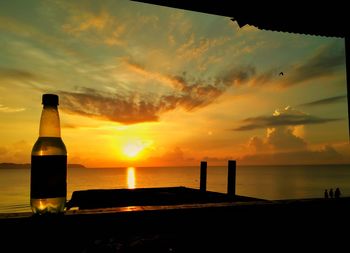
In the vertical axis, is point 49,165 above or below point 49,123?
below

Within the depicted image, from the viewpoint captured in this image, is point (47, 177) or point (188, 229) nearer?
point (47, 177)

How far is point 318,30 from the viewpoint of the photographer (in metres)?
3.41

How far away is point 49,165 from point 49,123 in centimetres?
23

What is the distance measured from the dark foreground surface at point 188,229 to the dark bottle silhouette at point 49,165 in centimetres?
8

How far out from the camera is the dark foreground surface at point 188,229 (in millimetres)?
1354

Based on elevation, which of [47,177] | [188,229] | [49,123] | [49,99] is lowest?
[188,229]

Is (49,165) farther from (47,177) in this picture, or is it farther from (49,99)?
(49,99)

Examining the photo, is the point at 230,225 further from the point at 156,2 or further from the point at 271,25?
the point at 271,25

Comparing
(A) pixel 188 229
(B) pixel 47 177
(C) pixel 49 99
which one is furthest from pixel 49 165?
(A) pixel 188 229

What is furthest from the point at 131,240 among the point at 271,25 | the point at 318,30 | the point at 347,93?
the point at 347,93

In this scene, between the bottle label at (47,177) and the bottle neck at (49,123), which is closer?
the bottle label at (47,177)

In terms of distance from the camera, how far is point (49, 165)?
1.40m

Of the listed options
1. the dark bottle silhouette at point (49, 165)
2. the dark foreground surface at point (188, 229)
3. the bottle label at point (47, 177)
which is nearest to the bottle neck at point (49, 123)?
the dark bottle silhouette at point (49, 165)

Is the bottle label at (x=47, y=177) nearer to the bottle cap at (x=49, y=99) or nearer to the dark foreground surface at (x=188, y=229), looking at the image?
the dark foreground surface at (x=188, y=229)
